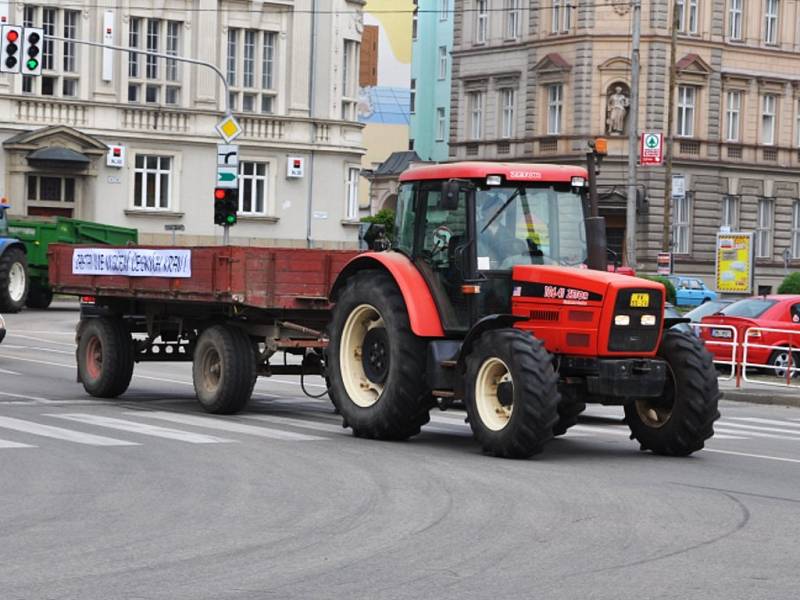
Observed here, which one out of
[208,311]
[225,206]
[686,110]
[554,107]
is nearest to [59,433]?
[208,311]

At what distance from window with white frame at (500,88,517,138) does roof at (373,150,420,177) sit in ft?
48.7

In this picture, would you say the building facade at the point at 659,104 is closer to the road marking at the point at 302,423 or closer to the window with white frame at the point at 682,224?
the window with white frame at the point at 682,224

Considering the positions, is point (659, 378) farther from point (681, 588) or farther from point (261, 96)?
point (261, 96)

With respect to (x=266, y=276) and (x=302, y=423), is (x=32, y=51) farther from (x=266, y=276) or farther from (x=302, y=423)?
(x=302, y=423)

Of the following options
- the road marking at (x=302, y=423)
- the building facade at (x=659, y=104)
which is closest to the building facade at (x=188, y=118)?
the building facade at (x=659, y=104)

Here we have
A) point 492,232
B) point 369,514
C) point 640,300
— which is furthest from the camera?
point 492,232

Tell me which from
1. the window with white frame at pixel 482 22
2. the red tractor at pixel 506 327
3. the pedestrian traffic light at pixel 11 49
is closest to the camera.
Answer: the red tractor at pixel 506 327

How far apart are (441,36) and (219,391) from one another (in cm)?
7779

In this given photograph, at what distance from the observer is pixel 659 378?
52.7ft

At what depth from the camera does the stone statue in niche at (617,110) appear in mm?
75312

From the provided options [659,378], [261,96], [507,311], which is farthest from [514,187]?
[261,96]

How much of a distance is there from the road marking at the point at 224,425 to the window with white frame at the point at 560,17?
58.2 m

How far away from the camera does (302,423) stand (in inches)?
768

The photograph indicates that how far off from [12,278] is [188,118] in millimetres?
21700
